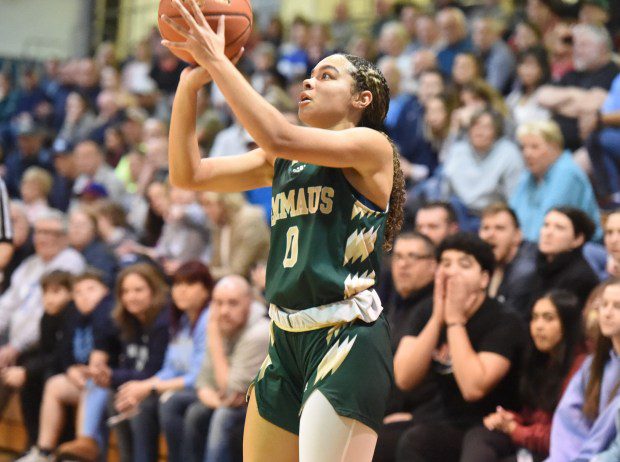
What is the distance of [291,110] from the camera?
29.1 feet

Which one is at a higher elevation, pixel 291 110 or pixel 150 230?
pixel 291 110

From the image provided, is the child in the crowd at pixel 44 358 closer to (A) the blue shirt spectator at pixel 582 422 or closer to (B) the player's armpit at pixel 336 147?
(A) the blue shirt spectator at pixel 582 422

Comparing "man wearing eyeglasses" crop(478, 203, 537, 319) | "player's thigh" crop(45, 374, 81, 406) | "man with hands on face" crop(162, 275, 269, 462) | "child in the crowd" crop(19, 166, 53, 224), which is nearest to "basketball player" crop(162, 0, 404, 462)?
"man with hands on face" crop(162, 275, 269, 462)

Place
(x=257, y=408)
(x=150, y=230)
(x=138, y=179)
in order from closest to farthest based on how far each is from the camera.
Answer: (x=257, y=408) → (x=150, y=230) → (x=138, y=179)

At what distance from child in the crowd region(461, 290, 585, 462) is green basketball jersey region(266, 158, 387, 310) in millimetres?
1910

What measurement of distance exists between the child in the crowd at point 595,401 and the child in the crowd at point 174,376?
2.13 meters

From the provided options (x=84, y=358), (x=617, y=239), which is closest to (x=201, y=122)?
(x=84, y=358)

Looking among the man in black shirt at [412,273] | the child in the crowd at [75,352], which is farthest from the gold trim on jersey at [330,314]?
the child in the crowd at [75,352]

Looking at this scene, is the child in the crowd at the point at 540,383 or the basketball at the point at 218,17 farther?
the child in the crowd at the point at 540,383

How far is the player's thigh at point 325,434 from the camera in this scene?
2.71 metres

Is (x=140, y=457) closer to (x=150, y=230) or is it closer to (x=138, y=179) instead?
(x=150, y=230)

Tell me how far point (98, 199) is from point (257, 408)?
6.22 meters

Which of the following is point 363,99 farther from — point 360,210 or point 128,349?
point 128,349

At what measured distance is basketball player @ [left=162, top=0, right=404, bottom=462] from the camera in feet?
8.93
